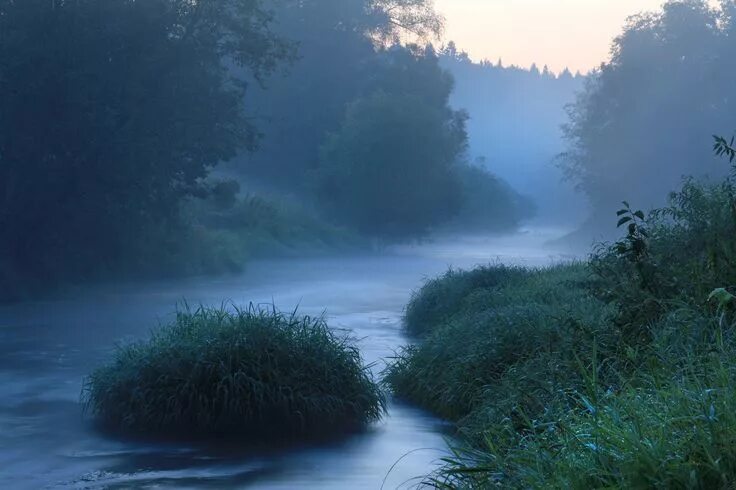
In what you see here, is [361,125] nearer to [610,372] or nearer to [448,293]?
[448,293]

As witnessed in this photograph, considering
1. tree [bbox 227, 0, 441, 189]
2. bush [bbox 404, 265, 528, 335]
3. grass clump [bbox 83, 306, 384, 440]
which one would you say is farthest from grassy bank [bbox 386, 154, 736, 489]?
tree [bbox 227, 0, 441, 189]

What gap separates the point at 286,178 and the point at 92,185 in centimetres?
3357

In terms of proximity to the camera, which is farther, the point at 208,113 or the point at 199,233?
the point at 199,233

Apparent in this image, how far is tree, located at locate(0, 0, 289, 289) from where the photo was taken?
113 feet

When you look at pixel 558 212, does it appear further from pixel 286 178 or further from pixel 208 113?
pixel 208 113

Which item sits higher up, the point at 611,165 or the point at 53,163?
the point at 611,165

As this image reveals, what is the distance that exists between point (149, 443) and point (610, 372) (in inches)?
199

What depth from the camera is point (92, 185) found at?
119 feet

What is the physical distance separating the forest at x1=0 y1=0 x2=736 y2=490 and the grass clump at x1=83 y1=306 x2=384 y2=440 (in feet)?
0.11

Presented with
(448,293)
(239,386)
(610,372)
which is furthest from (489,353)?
(448,293)

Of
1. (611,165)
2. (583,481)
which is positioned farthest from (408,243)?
(583,481)

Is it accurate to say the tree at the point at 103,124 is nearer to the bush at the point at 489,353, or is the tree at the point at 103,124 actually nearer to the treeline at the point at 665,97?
the bush at the point at 489,353

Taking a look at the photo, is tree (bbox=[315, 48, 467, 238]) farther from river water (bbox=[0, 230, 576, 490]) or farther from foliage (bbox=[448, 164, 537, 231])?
river water (bbox=[0, 230, 576, 490])

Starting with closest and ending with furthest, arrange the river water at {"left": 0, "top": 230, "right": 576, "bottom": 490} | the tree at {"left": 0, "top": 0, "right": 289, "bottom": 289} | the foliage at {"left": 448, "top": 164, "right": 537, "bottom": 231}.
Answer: the river water at {"left": 0, "top": 230, "right": 576, "bottom": 490}, the tree at {"left": 0, "top": 0, "right": 289, "bottom": 289}, the foliage at {"left": 448, "top": 164, "right": 537, "bottom": 231}
